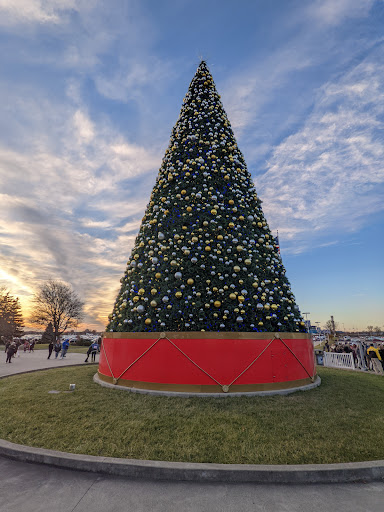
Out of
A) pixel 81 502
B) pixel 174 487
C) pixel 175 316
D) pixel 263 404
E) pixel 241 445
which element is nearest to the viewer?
pixel 81 502

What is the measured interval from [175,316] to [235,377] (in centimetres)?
223

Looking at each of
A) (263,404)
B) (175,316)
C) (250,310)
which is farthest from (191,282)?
(263,404)

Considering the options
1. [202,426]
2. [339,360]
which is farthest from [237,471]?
[339,360]

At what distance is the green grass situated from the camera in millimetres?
3935

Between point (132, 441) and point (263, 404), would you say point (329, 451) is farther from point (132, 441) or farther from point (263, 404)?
point (132, 441)

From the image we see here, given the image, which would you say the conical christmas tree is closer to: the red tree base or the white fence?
the red tree base

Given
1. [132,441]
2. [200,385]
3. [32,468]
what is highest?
[200,385]

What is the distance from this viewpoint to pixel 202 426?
4.82 metres

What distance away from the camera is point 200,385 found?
683 centimetres

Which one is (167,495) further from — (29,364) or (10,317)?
(10,317)

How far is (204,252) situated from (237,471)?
546 cm

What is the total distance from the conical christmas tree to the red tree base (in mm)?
306

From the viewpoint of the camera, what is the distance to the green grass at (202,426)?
393cm

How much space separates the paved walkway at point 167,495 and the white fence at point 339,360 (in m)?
14.3
